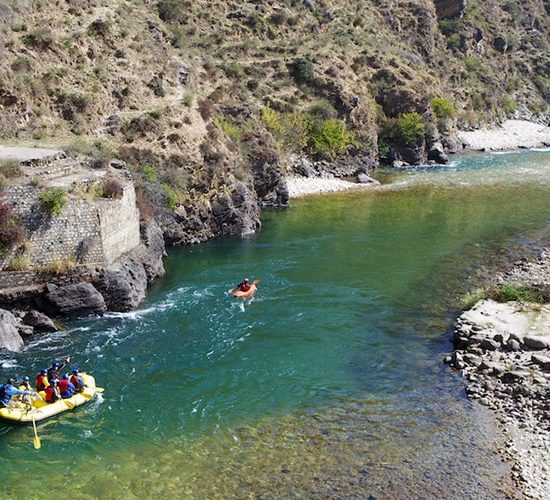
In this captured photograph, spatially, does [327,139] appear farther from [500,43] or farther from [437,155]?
[500,43]

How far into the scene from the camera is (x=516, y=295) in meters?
29.7

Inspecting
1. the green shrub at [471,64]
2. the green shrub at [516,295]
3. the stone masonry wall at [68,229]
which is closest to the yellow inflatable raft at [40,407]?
the stone masonry wall at [68,229]

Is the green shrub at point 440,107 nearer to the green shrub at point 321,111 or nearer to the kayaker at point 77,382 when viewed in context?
the green shrub at point 321,111

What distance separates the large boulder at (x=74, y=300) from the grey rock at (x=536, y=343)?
18.5 metres

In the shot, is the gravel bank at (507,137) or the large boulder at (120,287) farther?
the gravel bank at (507,137)

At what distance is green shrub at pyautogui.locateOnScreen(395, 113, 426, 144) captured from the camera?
7738 centimetres

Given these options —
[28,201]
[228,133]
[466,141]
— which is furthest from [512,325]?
[466,141]

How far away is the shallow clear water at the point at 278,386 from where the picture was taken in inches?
717

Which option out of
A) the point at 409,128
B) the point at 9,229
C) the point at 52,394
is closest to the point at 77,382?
the point at 52,394

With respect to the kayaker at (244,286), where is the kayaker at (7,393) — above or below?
above

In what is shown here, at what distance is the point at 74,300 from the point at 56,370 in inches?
227

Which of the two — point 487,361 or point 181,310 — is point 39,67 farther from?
point 487,361

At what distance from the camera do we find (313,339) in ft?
90.0

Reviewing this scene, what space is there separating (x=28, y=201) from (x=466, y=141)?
77.4m
